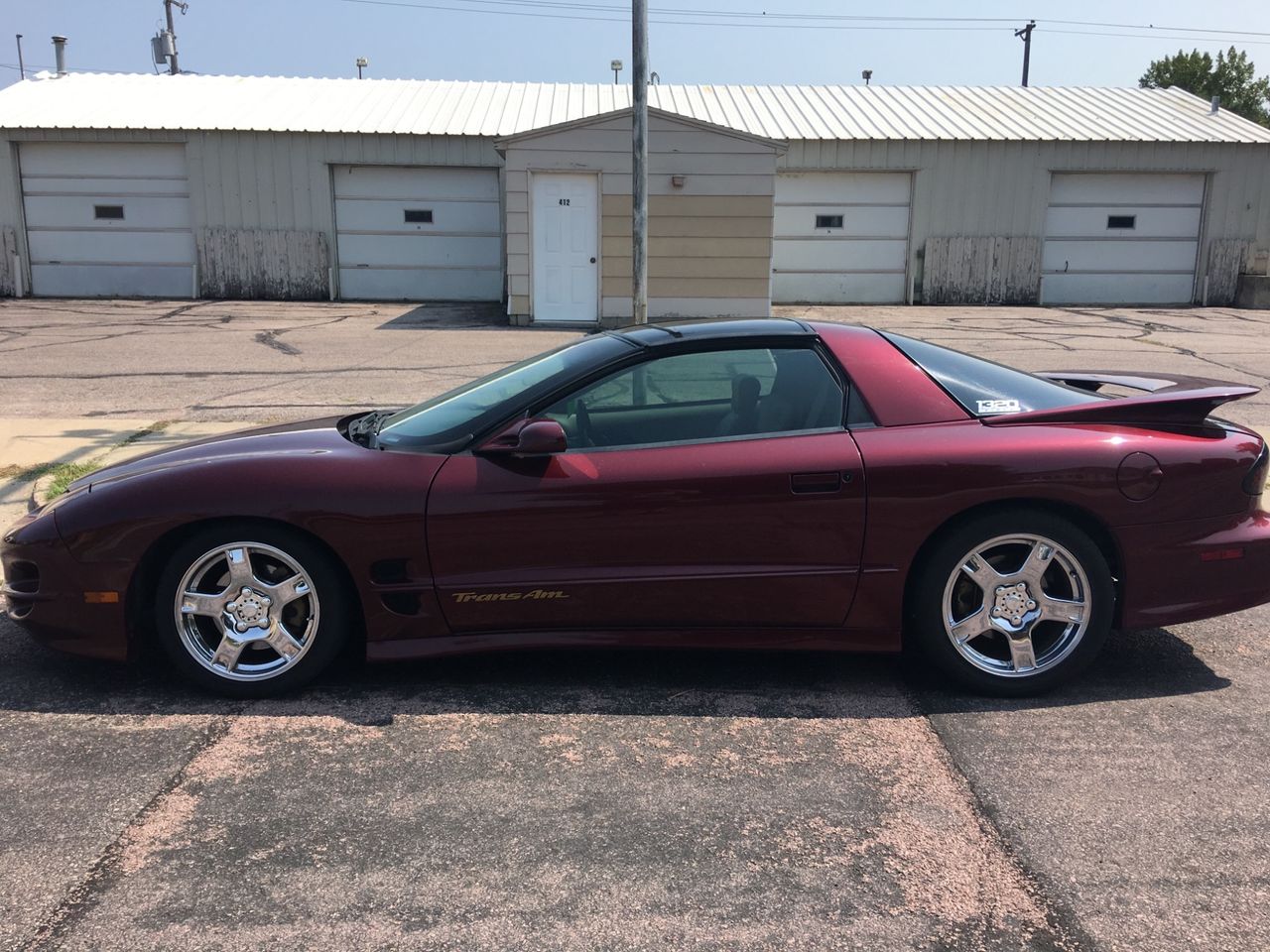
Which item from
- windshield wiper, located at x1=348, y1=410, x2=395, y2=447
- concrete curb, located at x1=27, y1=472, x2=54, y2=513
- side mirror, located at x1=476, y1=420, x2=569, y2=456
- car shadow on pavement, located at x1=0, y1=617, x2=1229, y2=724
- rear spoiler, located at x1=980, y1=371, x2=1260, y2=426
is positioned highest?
rear spoiler, located at x1=980, y1=371, x2=1260, y2=426

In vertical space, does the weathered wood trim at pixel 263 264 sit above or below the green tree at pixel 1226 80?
below

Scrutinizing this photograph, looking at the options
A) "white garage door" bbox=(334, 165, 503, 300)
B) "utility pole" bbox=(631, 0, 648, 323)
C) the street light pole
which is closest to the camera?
"utility pole" bbox=(631, 0, 648, 323)

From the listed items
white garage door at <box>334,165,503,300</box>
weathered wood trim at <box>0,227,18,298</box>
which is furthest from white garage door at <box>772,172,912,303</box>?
weathered wood trim at <box>0,227,18,298</box>

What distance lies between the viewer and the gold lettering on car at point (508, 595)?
3.83m

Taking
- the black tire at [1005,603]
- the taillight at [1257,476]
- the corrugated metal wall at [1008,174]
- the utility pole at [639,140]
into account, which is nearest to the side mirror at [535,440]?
the black tire at [1005,603]

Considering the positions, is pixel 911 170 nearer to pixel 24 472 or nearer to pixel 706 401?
pixel 24 472

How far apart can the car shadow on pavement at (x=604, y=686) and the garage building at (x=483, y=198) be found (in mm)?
16944

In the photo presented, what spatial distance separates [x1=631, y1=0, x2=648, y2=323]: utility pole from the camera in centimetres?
1027

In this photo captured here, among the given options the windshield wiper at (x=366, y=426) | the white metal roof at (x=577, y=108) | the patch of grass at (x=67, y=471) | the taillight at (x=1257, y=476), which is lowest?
the patch of grass at (x=67, y=471)

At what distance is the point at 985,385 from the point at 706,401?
1.09 metres

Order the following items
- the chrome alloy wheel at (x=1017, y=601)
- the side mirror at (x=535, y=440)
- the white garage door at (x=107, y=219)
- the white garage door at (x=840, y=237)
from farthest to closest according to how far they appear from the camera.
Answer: the white garage door at (x=840, y=237) < the white garage door at (x=107, y=219) < the chrome alloy wheel at (x=1017, y=601) < the side mirror at (x=535, y=440)

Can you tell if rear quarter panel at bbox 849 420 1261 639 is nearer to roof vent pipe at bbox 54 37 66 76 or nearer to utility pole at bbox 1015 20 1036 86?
roof vent pipe at bbox 54 37 66 76

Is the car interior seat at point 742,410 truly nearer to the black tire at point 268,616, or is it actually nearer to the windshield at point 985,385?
the windshield at point 985,385

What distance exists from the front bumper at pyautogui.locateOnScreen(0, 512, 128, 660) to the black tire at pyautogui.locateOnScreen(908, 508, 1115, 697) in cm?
291
